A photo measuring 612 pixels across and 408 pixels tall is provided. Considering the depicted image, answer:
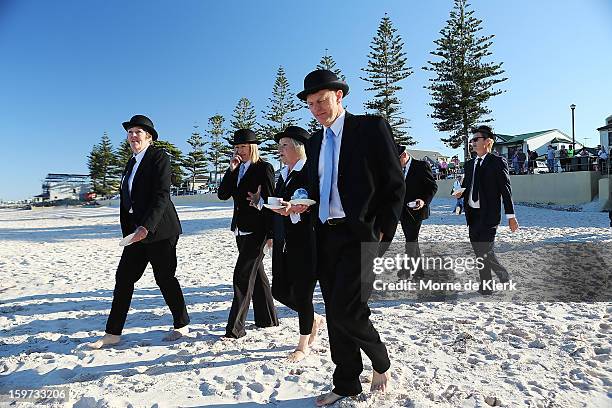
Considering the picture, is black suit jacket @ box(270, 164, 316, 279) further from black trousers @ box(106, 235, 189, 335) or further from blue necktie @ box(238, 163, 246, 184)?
black trousers @ box(106, 235, 189, 335)

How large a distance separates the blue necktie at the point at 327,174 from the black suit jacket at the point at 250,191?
4.44ft

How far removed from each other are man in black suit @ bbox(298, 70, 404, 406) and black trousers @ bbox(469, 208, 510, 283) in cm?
300

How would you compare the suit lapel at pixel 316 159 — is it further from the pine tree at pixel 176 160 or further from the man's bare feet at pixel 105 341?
the pine tree at pixel 176 160

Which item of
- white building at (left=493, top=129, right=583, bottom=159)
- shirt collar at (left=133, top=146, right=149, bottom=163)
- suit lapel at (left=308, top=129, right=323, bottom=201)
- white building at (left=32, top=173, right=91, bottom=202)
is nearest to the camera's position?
suit lapel at (left=308, top=129, right=323, bottom=201)

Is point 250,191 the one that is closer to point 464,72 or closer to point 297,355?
point 297,355

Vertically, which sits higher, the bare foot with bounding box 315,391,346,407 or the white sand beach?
the bare foot with bounding box 315,391,346,407

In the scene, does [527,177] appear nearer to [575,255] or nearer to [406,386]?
[575,255]

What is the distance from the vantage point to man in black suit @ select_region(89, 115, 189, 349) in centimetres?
371

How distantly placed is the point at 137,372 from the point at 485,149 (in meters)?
4.46

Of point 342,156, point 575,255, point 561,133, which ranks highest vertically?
point 561,133

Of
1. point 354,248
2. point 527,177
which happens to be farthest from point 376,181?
point 527,177

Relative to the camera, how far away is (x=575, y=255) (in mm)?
7691

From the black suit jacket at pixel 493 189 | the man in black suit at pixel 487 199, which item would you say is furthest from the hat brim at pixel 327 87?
the black suit jacket at pixel 493 189

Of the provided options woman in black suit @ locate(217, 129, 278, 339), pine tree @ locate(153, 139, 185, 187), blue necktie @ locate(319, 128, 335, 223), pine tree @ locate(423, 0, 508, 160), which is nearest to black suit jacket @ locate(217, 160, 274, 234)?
woman in black suit @ locate(217, 129, 278, 339)
